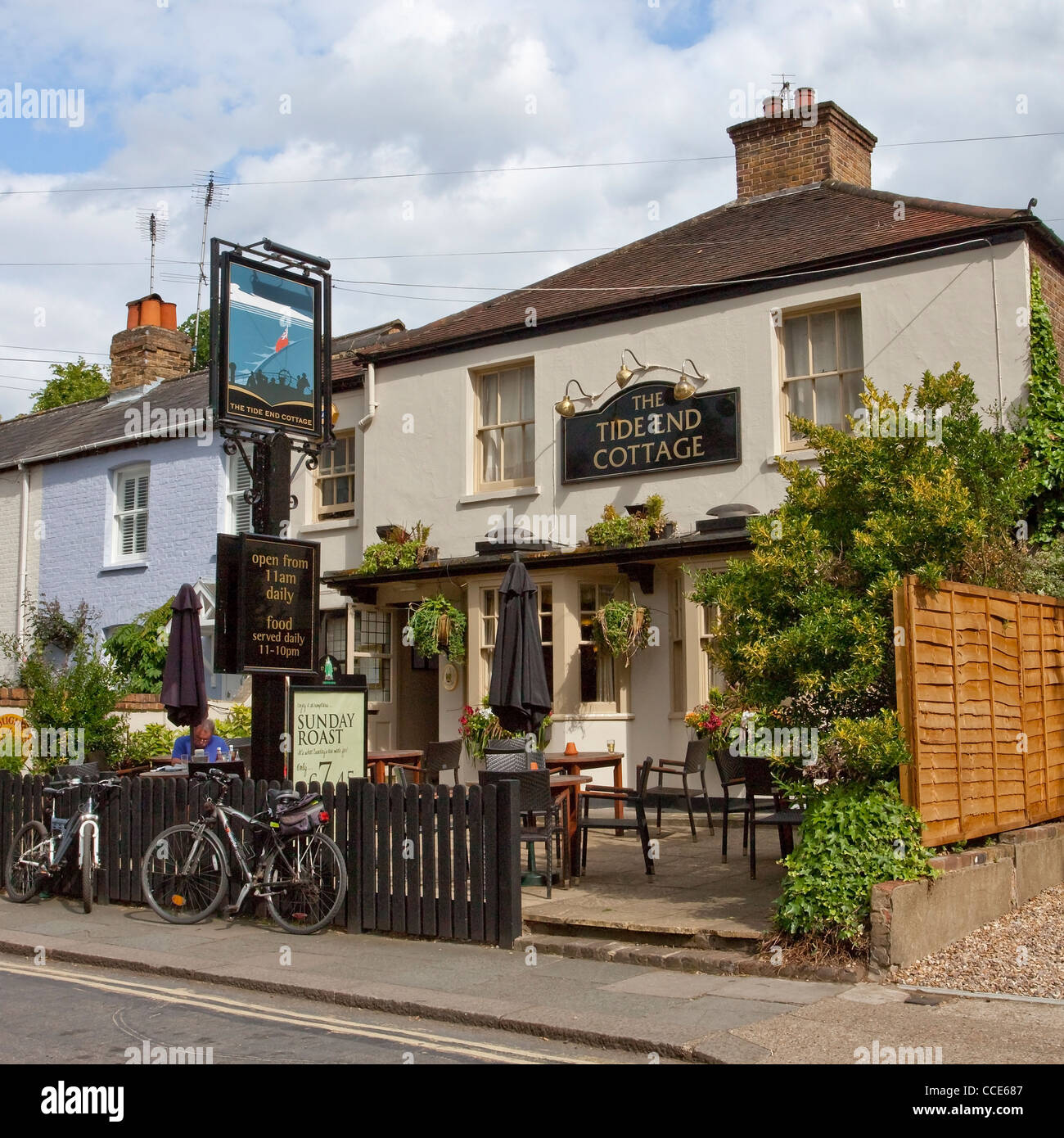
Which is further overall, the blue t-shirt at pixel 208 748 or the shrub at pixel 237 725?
the shrub at pixel 237 725

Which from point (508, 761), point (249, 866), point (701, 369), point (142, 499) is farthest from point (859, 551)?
point (142, 499)

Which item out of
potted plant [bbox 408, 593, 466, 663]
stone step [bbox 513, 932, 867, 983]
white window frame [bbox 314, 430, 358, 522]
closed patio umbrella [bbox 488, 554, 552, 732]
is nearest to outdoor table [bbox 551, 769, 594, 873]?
stone step [bbox 513, 932, 867, 983]

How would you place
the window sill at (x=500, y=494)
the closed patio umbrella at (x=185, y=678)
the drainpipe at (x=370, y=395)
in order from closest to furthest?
the closed patio umbrella at (x=185, y=678)
the window sill at (x=500, y=494)
the drainpipe at (x=370, y=395)

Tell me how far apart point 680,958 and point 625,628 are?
747 cm

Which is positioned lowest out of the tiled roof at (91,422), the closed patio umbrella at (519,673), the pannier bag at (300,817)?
the pannier bag at (300,817)

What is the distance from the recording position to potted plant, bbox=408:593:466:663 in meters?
16.5

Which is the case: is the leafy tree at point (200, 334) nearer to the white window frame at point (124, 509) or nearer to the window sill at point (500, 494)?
the white window frame at point (124, 509)

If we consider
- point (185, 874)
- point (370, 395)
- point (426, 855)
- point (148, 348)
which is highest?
point (148, 348)

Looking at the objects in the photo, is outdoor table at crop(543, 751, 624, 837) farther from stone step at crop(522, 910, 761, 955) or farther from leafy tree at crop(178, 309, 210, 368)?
leafy tree at crop(178, 309, 210, 368)

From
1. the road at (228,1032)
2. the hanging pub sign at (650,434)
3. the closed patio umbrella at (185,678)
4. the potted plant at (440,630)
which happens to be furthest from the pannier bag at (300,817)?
the hanging pub sign at (650,434)

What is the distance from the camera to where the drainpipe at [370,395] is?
60.4 feet

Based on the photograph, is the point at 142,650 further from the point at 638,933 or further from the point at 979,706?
the point at 979,706

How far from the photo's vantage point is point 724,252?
1641 centimetres

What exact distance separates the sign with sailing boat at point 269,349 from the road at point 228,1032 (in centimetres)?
508
